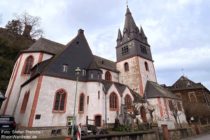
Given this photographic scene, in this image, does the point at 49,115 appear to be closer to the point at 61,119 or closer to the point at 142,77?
the point at 61,119

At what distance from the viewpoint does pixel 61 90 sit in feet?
66.2

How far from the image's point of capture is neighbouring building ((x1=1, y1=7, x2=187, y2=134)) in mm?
18328

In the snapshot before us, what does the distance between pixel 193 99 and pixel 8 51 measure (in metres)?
48.9

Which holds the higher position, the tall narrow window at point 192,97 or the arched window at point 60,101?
the tall narrow window at point 192,97

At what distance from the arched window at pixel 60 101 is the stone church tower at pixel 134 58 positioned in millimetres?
17298

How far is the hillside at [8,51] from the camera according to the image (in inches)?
1137

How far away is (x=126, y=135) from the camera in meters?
12.8

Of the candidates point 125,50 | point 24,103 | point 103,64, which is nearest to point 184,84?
point 125,50

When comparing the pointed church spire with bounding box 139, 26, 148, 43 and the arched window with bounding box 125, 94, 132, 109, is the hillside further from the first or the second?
the pointed church spire with bounding box 139, 26, 148, 43

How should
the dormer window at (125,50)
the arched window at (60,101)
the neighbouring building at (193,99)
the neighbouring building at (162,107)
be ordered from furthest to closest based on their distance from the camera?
the dormer window at (125,50) → the neighbouring building at (193,99) → the neighbouring building at (162,107) → the arched window at (60,101)

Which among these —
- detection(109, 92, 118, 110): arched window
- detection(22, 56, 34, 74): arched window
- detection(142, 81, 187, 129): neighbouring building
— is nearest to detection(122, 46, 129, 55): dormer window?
detection(142, 81, 187, 129): neighbouring building

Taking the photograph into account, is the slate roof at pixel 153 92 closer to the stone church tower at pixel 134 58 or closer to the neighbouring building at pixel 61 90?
the neighbouring building at pixel 61 90

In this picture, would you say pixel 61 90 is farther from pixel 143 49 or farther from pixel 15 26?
pixel 15 26

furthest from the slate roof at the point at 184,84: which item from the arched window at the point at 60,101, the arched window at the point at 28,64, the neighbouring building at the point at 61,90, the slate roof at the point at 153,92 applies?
the arched window at the point at 28,64
